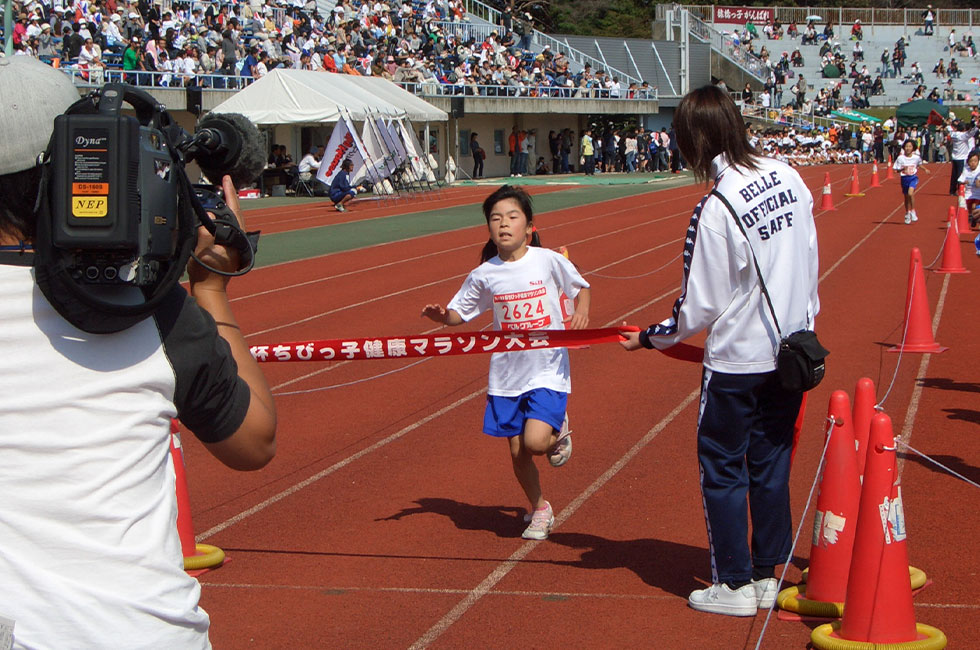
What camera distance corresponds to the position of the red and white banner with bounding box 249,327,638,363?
4.83 meters

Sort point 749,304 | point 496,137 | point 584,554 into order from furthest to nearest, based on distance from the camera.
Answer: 1. point 496,137
2. point 584,554
3. point 749,304

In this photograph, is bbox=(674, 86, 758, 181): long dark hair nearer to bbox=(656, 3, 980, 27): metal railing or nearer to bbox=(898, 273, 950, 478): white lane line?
bbox=(898, 273, 950, 478): white lane line

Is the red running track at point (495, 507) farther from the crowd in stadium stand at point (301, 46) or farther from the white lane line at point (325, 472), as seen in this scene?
the crowd in stadium stand at point (301, 46)

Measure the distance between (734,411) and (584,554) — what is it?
4.96ft

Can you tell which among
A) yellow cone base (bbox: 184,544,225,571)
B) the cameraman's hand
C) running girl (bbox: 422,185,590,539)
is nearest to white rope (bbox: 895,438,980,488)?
running girl (bbox: 422,185,590,539)

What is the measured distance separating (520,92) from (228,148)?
46525 millimetres

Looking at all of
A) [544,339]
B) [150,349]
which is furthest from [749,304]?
[150,349]

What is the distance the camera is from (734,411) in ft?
15.1

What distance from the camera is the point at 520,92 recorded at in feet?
157

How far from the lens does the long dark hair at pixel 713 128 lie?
4.62 meters

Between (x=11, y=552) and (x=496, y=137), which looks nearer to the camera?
(x=11, y=552)

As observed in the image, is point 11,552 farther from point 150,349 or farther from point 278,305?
point 278,305

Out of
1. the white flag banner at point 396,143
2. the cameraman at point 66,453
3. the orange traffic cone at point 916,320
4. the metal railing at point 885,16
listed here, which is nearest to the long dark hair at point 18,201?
the cameraman at point 66,453

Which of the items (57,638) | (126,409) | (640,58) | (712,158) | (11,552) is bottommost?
(57,638)
